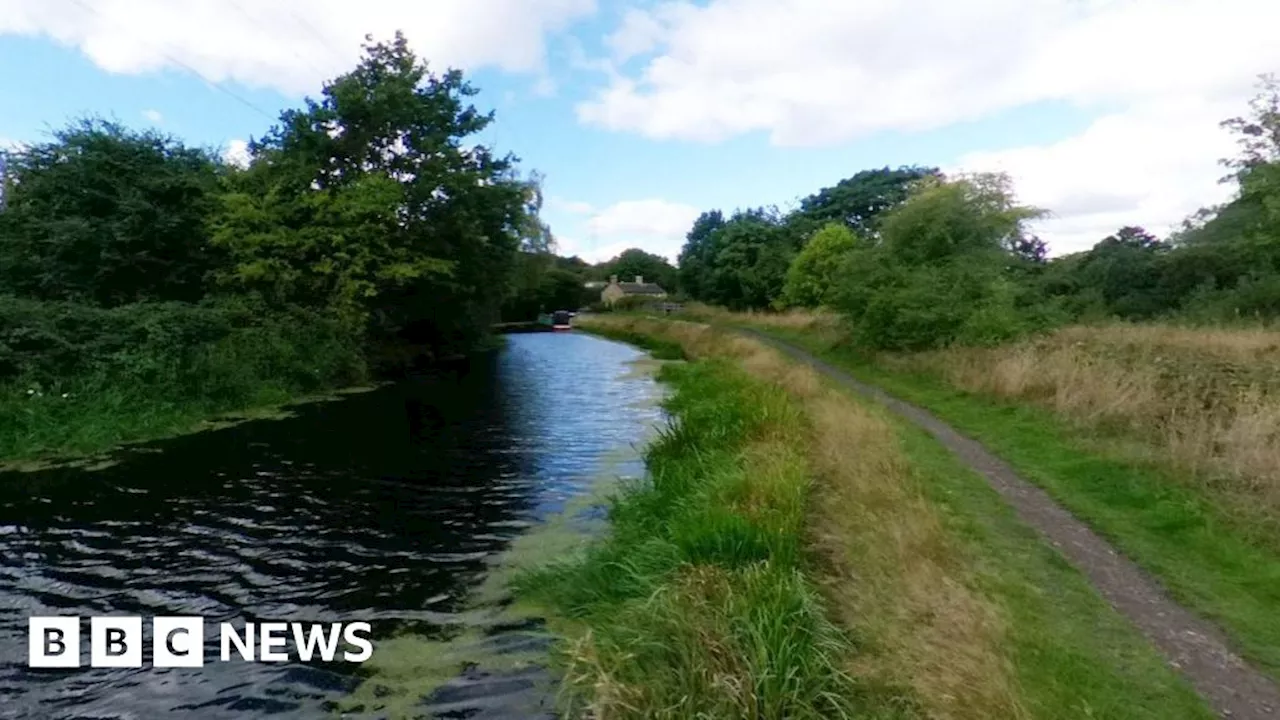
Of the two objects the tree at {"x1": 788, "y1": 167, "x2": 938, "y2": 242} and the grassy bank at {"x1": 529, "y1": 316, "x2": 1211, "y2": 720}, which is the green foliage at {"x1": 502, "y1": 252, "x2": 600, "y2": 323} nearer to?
the tree at {"x1": 788, "y1": 167, "x2": 938, "y2": 242}

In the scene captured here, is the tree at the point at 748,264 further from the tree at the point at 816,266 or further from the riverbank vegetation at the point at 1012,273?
the riverbank vegetation at the point at 1012,273

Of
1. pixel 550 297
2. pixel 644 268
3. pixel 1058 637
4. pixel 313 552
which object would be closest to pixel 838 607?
pixel 1058 637

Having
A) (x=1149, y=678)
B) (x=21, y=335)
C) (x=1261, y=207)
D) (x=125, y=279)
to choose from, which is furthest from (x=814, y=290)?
(x=1149, y=678)

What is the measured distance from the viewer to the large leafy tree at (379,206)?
85.4 feet

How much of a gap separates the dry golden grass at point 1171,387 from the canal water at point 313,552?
7.62 m

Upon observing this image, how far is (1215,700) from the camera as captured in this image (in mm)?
4902

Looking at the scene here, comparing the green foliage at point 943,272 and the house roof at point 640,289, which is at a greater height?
the house roof at point 640,289

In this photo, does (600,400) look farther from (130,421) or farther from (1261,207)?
(1261,207)

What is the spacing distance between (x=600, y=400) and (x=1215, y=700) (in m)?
18.5

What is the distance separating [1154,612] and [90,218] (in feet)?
89.0

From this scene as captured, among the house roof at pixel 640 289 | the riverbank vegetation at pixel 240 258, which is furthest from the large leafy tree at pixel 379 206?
the house roof at pixel 640 289

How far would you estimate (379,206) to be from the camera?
26781 millimetres

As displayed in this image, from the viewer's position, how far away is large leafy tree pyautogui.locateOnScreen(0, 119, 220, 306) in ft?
74.5

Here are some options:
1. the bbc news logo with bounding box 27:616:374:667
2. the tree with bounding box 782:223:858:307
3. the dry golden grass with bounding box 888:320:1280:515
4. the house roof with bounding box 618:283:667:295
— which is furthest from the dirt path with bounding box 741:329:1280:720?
the house roof with bounding box 618:283:667:295
